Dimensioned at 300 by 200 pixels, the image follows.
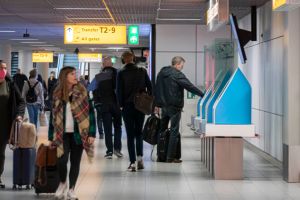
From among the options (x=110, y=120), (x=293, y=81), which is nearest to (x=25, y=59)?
(x=110, y=120)

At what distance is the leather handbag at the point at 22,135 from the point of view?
775 centimetres

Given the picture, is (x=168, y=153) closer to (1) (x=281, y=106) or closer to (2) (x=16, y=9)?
(1) (x=281, y=106)

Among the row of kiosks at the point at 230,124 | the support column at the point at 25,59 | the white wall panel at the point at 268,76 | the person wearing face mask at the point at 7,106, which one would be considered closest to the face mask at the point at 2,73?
the person wearing face mask at the point at 7,106

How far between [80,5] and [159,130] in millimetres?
3493

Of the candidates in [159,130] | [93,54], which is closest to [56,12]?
[159,130]

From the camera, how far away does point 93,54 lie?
1412 inches

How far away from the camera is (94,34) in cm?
1723

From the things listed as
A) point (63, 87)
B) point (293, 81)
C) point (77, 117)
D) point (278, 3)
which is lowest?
point (77, 117)

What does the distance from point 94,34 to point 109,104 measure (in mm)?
5917

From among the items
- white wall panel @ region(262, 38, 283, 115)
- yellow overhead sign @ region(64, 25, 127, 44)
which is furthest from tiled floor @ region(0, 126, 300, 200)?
yellow overhead sign @ region(64, 25, 127, 44)

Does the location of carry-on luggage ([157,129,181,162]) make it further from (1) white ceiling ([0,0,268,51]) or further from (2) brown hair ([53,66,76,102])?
(2) brown hair ([53,66,76,102])

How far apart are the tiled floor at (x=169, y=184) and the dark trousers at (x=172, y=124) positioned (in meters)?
0.29

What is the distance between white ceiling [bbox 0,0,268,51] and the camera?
12.4 meters

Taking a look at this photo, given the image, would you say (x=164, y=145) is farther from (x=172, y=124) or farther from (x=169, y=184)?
(x=169, y=184)
